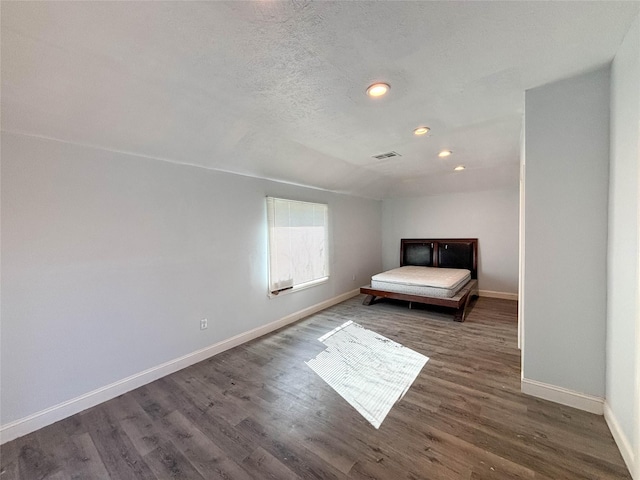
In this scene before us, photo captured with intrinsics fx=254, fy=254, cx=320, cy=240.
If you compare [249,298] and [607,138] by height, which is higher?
[607,138]

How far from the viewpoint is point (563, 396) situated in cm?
195

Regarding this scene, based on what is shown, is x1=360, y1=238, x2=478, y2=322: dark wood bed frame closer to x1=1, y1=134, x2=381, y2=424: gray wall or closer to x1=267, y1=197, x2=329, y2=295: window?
x1=267, y1=197, x2=329, y2=295: window

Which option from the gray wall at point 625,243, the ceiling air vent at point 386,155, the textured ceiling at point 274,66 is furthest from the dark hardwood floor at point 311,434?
the ceiling air vent at point 386,155

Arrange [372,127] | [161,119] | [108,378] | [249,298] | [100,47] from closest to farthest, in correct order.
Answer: [100,47]
[161,119]
[108,378]
[372,127]
[249,298]

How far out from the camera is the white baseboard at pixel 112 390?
6.03ft

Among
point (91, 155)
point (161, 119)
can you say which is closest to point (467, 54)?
point (161, 119)

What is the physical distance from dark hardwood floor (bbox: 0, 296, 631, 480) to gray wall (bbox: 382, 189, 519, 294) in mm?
2952

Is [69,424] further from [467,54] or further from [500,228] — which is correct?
[500,228]

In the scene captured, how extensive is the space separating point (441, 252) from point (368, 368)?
3.89 m

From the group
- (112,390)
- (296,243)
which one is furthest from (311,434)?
(296,243)

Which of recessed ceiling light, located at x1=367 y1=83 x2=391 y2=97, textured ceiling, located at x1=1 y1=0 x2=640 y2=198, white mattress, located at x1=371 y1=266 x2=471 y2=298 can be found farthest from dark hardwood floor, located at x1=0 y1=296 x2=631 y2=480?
recessed ceiling light, located at x1=367 y1=83 x2=391 y2=97

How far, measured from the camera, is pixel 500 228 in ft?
16.6

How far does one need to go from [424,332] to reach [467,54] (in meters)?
3.12

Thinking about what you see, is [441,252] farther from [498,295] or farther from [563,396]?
[563,396]
